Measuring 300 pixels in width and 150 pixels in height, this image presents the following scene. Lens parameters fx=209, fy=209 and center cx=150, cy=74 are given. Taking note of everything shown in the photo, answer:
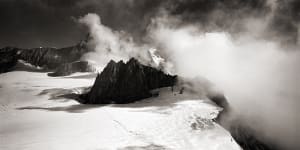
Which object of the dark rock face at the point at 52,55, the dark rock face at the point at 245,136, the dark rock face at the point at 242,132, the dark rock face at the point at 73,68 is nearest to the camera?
the dark rock face at the point at 245,136

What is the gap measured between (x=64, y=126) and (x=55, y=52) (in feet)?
430

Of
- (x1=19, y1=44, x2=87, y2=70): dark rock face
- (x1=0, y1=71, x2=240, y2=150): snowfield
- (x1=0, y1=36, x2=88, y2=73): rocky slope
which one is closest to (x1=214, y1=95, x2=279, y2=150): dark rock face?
(x1=0, y1=71, x2=240, y2=150): snowfield

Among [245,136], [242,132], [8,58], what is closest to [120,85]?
[242,132]

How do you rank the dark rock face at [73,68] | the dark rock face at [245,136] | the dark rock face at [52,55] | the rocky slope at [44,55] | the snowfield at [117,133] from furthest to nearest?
the dark rock face at [52,55] → the rocky slope at [44,55] → the dark rock face at [73,68] → the dark rock face at [245,136] → the snowfield at [117,133]

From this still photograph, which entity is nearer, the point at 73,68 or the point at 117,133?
the point at 117,133

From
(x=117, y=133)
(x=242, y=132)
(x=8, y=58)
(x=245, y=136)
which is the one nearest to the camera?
(x=117, y=133)

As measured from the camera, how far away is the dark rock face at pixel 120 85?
39.8m

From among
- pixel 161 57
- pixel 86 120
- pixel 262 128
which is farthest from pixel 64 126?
pixel 161 57

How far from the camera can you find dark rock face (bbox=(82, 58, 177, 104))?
130 feet

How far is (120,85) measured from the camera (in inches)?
1628

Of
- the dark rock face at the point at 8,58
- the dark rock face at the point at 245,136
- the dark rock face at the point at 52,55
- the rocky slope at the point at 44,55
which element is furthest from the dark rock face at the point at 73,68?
the dark rock face at the point at 245,136

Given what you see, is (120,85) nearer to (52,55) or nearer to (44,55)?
(44,55)

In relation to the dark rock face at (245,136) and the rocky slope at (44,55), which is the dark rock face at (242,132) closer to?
the dark rock face at (245,136)

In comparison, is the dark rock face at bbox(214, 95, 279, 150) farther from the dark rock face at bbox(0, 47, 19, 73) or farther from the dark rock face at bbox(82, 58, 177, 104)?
the dark rock face at bbox(0, 47, 19, 73)
